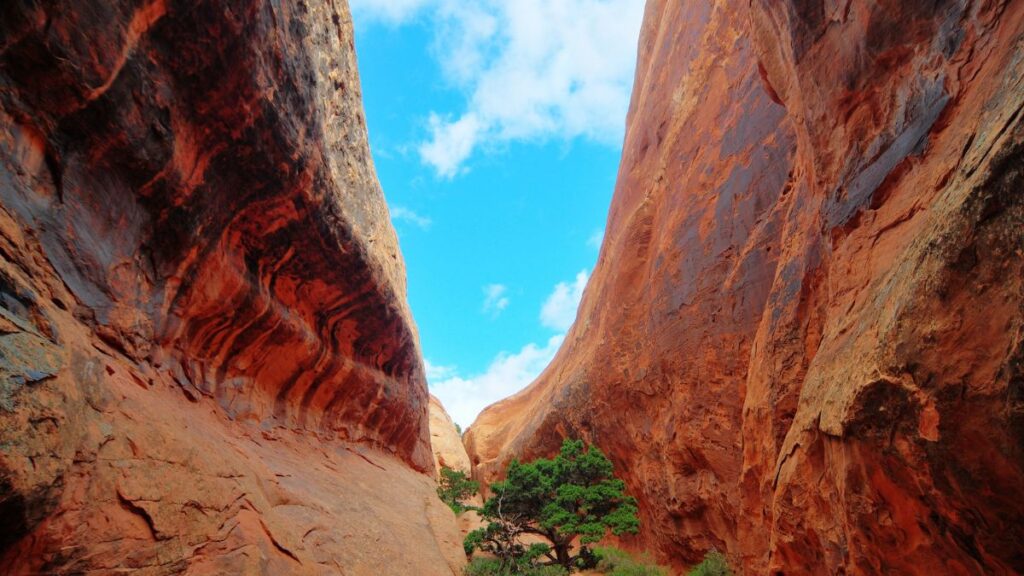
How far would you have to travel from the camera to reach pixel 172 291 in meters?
8.05

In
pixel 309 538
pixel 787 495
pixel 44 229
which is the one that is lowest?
pixel 309 538

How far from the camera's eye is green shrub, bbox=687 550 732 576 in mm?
12633

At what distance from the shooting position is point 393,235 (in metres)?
23.6

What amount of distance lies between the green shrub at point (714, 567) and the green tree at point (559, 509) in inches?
95.2

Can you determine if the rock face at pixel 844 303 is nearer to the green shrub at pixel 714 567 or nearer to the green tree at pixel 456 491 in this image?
the green shrub at pixel 714 567

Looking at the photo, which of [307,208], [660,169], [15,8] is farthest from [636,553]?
[15,8]

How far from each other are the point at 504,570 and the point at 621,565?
366 cm

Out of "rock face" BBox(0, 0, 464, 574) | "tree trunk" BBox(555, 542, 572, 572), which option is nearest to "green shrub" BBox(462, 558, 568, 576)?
"tree trunk" BBox(555, 542, 572, 572)

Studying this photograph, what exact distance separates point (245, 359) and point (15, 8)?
695cm

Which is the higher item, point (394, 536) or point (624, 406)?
point (624, 406)

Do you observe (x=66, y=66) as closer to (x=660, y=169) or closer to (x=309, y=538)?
(x=309, y=538)

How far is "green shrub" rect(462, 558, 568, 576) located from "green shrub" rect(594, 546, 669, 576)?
178 cm

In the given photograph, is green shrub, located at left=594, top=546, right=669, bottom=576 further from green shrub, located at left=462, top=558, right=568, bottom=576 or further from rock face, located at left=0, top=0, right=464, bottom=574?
rock face, located at left=0, top=0, right=464, bottom=574

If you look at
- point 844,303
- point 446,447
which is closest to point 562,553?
point 844,303
